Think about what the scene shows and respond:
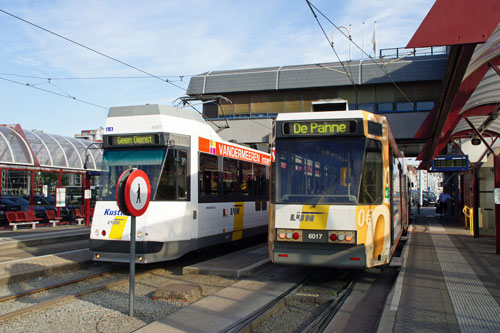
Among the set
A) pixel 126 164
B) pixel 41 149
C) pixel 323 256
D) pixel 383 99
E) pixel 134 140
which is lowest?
pixel 323 256

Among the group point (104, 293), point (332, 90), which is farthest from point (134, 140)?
point (332, 90)

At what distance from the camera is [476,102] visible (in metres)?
14.5

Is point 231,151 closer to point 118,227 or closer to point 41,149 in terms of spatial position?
point 118,227

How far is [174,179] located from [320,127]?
3450mm

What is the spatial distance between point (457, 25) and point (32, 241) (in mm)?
13659

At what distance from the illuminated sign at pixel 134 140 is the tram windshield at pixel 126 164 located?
153 millimetres

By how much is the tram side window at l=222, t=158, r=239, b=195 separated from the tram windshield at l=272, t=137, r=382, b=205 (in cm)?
379

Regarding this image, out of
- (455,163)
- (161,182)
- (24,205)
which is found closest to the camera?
(161,182)

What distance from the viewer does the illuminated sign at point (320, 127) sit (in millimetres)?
8208

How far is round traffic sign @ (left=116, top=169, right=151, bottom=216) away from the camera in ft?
19.2

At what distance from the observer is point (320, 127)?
837 cm

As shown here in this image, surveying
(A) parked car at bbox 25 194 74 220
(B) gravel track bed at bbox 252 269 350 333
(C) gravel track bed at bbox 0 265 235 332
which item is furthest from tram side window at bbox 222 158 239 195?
(A) parked car at bbox 25 194 74 220

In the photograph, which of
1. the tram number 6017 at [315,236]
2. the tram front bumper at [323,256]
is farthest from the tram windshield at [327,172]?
the tram front bumper at [323,256]

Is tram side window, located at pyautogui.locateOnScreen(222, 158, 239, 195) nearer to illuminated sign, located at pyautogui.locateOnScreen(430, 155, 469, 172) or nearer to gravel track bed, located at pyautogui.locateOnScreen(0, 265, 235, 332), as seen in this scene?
gravel track bed, located at pyautogui.locateOnScreen(0, 265, 235, 332)
